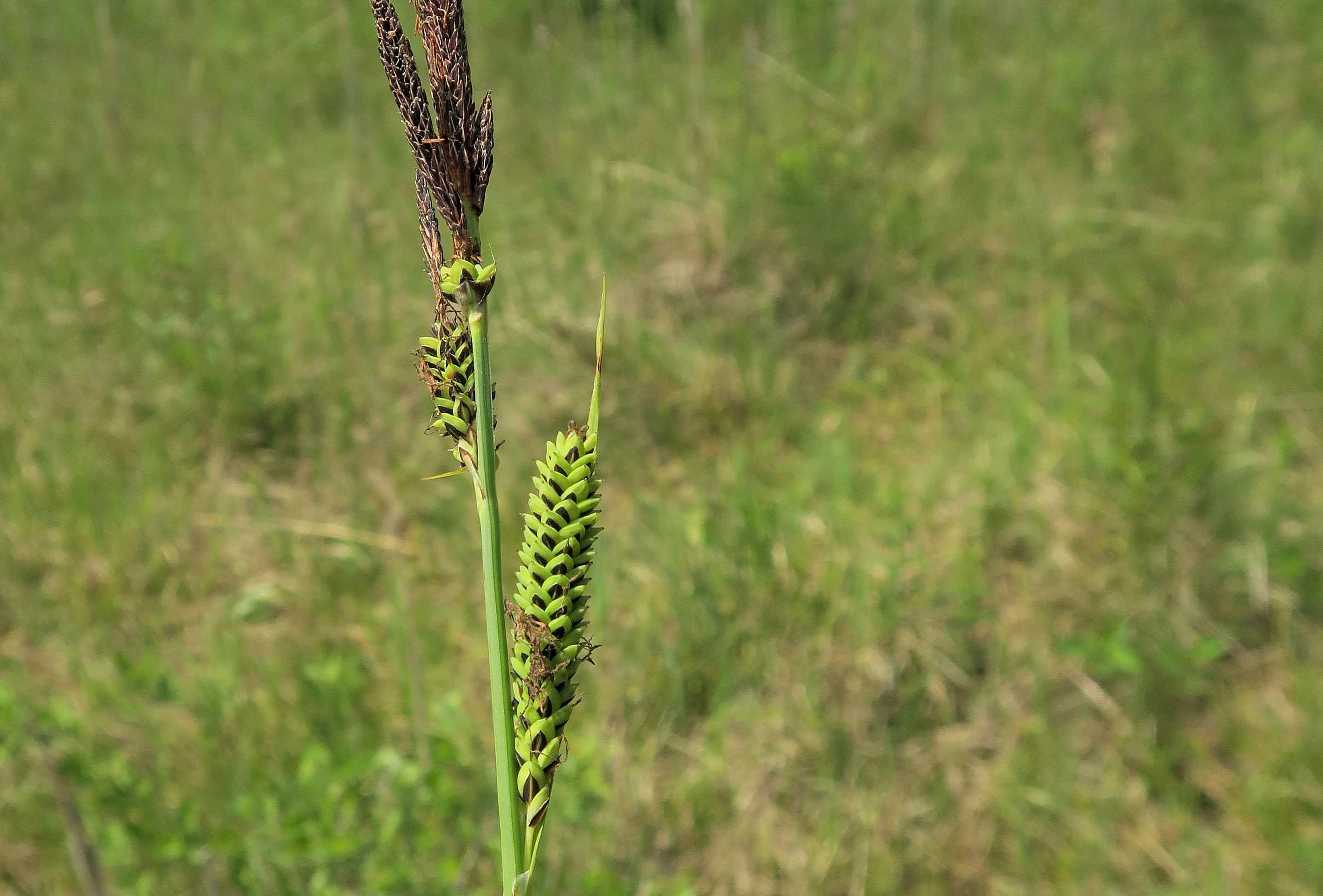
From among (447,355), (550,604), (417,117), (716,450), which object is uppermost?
(417,117)

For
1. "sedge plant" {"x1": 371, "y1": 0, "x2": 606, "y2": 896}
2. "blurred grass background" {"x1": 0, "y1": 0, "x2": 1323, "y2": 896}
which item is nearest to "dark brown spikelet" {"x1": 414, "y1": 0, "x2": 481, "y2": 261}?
"sedge plant" {"x1": 371, "y1": 0, "x2": 606, "y2": 896}

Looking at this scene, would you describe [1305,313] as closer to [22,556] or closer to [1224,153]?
[1224,153]

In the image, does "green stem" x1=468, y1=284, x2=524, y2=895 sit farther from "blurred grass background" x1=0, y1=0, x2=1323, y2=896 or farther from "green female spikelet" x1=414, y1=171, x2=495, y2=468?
"blurred grass background" x1=0, y1=0, x2=1323, y2=896

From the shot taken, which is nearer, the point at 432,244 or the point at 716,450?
the point at 432,244

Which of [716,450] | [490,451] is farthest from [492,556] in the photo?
[716,450]

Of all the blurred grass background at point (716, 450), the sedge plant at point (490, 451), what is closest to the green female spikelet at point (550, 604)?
the sedge plant at point (490, 451)

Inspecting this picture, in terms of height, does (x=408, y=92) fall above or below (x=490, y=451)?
above

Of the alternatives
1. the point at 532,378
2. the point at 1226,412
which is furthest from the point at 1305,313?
the point at 532,378

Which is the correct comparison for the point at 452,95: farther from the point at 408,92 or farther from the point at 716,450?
the point at 716,450
